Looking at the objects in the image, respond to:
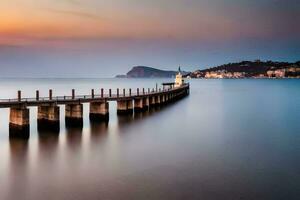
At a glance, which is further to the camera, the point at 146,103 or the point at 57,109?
the point at 146,103

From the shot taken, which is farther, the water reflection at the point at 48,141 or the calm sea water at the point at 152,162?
the water reflection at the point at 48,141

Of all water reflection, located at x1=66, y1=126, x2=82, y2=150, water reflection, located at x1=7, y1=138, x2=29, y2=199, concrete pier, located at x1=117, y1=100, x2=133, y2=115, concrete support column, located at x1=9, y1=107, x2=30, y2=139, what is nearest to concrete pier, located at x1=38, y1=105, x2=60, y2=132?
water reflection, located at x1=66, y1=126, x2=82, y2=150

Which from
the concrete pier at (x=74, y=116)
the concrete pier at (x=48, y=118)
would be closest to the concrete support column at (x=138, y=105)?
the concrete pier at (x=74, y=116)

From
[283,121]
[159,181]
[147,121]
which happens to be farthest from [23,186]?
[283,121]

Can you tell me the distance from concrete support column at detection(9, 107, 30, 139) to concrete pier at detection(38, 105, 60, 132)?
2.86m

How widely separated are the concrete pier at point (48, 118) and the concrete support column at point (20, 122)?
9.37ft

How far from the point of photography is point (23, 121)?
1093 inches

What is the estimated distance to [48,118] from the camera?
102 ft

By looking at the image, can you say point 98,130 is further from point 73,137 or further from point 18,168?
point 18,168

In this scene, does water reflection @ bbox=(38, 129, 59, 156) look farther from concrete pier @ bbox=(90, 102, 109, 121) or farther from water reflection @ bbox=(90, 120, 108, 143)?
concrete pier @ bbox=(90, 102, 109, 121)

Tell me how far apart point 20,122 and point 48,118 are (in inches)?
139

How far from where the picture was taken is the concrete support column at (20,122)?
27.6m

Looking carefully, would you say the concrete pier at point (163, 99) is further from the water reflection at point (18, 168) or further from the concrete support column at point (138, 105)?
the water reflection at point (18, 168)

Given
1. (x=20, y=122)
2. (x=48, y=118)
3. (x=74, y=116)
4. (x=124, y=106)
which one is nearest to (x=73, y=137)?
(x=48, y=118)
